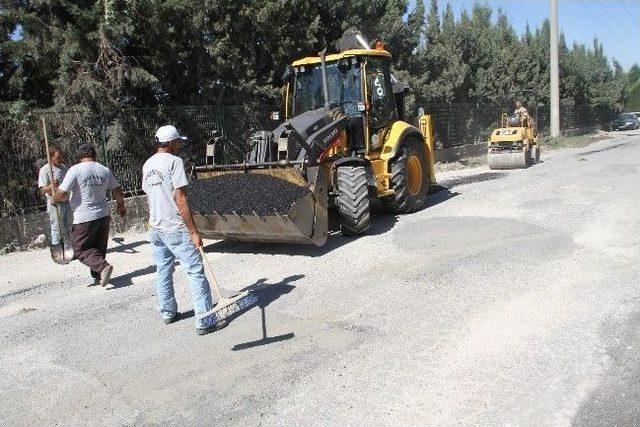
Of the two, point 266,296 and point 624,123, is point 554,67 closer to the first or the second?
point 624,123

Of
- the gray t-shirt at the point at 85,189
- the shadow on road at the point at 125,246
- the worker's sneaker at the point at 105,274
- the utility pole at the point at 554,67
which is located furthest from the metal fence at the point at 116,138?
the utility pole at the point at 554,67

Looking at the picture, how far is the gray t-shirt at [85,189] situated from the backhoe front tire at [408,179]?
4.65 meters

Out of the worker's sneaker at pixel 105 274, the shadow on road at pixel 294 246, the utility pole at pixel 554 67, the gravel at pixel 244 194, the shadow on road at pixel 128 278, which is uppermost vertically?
the utility pole at pixel 554 67

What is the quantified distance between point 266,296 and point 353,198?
2.60 m

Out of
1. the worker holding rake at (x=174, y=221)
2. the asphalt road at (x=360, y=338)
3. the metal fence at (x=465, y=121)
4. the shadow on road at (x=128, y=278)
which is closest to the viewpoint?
the asphalt road at (x=360, y=338)

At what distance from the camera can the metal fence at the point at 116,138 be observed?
9.91 metres

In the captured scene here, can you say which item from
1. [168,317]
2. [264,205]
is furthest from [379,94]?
[168,317]

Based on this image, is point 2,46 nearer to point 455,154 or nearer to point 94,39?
point 94,39

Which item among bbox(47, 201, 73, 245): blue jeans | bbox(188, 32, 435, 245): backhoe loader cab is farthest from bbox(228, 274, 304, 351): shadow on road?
bbox(47, 201, 73, 245): blue jeans

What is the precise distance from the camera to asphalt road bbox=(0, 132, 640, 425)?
3713mm

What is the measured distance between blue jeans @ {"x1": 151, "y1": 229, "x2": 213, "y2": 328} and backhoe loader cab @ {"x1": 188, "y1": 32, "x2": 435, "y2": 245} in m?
1.99

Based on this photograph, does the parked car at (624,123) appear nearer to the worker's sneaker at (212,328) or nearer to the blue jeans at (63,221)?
the blue jeans at (63,221)

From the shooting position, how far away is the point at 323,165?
8.10 m

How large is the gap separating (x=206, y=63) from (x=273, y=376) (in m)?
10.6
